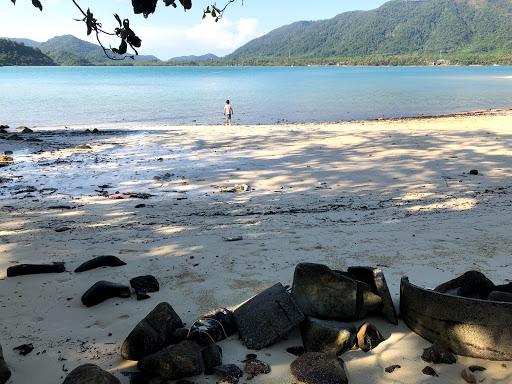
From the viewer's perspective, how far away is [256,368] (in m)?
3.49

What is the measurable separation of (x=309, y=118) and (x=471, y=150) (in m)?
15.6

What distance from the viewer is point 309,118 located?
29188 millimetres

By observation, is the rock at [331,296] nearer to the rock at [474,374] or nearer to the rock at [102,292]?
the rock at [474,374]

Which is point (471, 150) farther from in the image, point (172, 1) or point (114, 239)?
point (172, 1)

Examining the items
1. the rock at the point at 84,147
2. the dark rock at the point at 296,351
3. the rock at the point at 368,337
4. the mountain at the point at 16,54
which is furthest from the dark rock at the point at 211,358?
the mountain at the point at 16,54

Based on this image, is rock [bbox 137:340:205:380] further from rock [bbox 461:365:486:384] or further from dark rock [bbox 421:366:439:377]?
rock [bbox 461:365:486:384]

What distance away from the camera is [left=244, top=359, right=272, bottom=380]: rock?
11.3 ft

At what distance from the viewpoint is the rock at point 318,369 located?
10.8ft

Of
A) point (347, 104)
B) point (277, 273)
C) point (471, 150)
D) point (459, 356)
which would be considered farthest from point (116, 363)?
point (347, 104)

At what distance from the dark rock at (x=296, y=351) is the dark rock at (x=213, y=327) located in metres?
0.52

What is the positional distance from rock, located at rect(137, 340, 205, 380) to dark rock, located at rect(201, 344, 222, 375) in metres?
0.04

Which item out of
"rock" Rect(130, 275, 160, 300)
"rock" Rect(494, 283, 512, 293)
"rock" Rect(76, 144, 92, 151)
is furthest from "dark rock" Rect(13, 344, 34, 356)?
"rock" Rect(76, 144, 92, 151)

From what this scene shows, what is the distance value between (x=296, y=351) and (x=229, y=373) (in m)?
0.61

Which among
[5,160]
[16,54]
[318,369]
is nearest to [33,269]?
[318,369]
